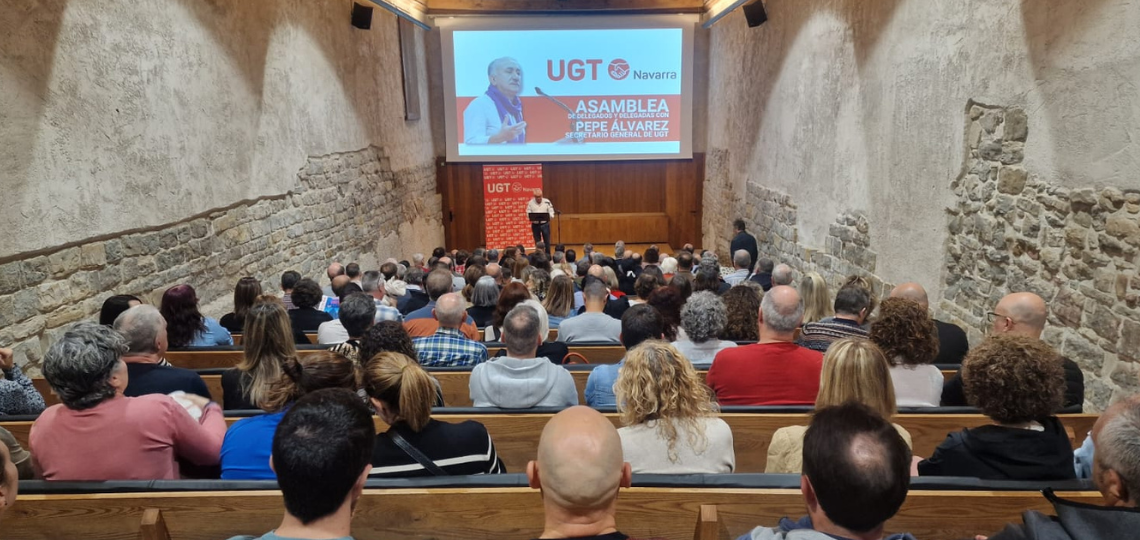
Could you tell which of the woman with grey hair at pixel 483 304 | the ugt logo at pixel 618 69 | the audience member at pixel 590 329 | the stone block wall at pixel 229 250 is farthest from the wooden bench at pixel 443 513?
the ugt logo at pixel 618 69

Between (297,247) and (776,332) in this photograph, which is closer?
(776,332)

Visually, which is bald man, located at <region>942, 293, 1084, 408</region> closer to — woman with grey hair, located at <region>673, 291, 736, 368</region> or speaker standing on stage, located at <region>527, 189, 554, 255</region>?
woman with grey hair, located at <region>673, 291, 736, 368</region>

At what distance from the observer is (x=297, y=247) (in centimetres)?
726

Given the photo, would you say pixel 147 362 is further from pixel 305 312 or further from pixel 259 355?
pixel 305 312

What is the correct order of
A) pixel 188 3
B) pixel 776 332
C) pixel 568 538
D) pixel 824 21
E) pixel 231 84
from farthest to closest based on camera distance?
pixel 824 21 → pixel 231 84 → pixel 188 3 → pixel 776 332 → pixel 568 538

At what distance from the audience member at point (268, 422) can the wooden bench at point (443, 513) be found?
30 centimetres

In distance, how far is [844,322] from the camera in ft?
11.1

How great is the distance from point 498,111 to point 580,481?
1078 centimetres

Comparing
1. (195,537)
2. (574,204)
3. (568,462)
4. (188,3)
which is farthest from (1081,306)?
(574,204)

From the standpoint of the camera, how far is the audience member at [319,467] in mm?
1342

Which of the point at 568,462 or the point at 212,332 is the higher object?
the point at 568,462

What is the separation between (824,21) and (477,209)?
7.49 meters

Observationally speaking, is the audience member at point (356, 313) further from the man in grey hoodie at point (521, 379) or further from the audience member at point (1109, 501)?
the audience member at point (1109, 501)

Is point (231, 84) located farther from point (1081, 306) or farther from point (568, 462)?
point (1081, 306)
